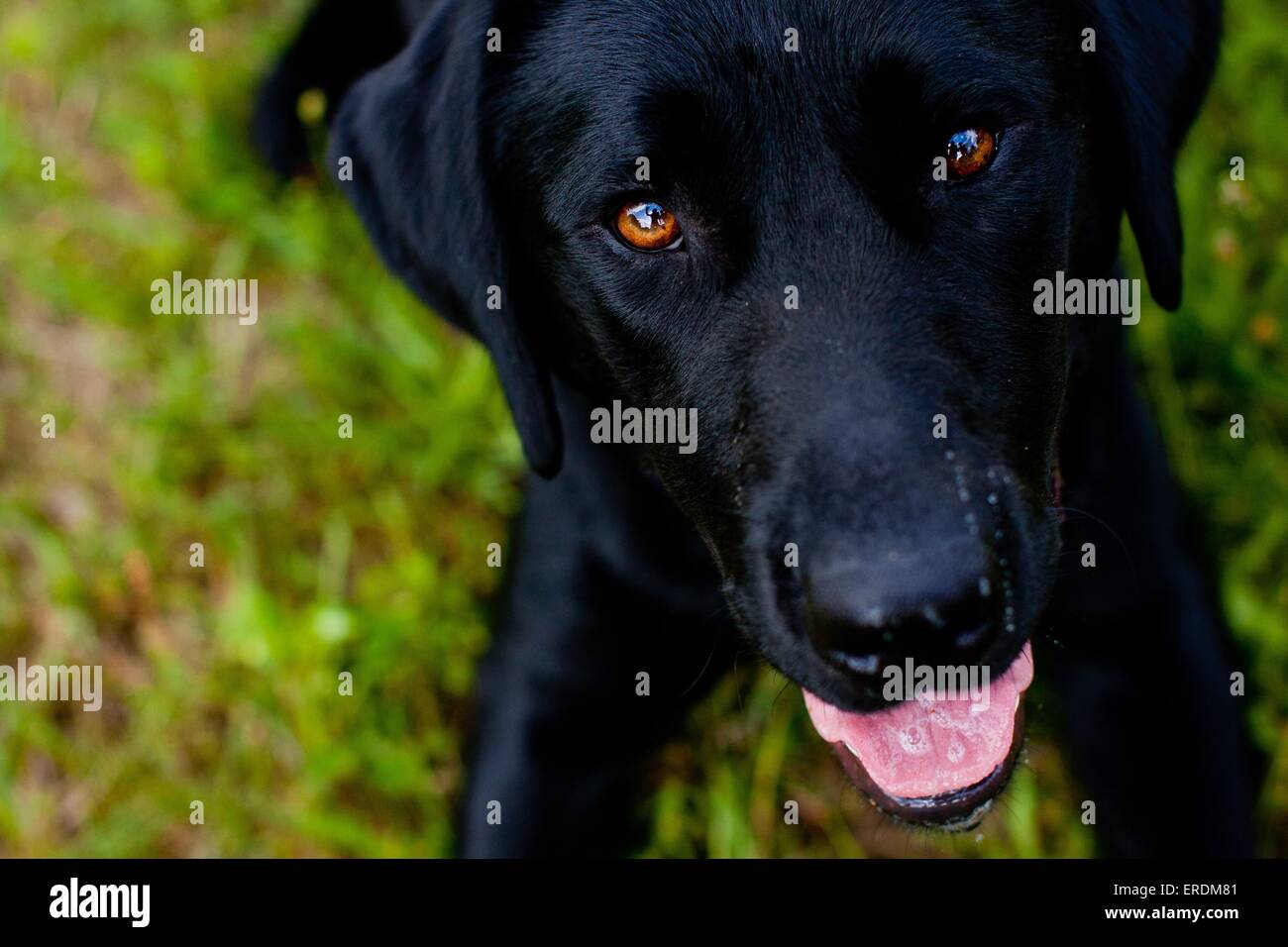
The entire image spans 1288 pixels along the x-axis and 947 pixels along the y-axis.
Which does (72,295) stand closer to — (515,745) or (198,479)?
(198,479)

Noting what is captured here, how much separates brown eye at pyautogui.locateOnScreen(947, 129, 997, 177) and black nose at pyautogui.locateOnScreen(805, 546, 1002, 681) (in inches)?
21.9

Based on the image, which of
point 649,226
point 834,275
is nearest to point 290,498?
point 649,226

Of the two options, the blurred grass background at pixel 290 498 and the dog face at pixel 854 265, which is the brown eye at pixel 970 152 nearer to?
the dog face at pixel 854 265

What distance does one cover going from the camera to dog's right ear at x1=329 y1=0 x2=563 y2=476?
6.83 feet

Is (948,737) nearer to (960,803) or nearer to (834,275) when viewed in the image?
(960,803)

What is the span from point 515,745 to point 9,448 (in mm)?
1846

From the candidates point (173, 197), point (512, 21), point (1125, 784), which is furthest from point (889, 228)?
point (173, 197)

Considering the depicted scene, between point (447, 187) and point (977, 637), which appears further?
point (447, 187)

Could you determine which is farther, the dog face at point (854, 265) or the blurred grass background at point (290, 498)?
the blurred grass background at point (290, 498)

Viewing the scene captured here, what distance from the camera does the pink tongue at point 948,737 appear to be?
1.99 metres

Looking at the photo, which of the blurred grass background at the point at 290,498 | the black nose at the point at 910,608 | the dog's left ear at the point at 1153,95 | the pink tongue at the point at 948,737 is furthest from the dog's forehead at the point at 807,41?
the blurred grass background at the point at 290,498

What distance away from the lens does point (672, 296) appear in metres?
1.92

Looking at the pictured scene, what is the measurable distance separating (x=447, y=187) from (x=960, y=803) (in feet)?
4.18

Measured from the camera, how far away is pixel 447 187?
2111mm
